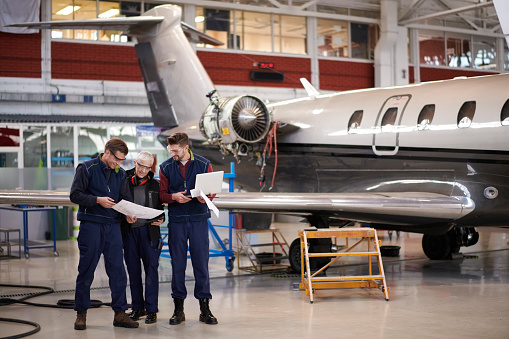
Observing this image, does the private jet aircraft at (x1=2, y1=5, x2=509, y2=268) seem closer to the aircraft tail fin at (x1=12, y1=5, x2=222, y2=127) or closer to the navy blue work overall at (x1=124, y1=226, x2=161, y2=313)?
the aircraft tail fin at (x1=12, y1=5, x2=222, y2=127)

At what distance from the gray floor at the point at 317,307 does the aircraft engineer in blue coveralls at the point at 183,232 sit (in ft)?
0.82

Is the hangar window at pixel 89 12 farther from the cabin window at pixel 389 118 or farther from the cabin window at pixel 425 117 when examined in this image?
the cabin window at pixel 425 117

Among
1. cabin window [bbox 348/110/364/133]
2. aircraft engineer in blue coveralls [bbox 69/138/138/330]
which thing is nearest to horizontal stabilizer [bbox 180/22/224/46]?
cabin window [bbox 348/110/364/133]

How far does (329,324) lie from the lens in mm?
6820

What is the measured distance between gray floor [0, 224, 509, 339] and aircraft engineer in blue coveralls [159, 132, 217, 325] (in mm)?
250

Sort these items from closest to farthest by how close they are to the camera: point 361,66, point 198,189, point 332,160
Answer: point 198,189 → point 332,160 → point 361,66

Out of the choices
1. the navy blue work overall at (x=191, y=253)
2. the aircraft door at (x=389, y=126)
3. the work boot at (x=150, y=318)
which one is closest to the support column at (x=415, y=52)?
the aircraft door at (x=389, y=126)

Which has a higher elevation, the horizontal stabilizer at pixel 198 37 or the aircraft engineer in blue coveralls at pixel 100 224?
the horizontal stabilizer at pixel 198 37

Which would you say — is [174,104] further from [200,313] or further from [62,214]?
[200,313]

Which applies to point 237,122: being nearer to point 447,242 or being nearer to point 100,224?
point 447,242

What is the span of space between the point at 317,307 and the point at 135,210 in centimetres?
251

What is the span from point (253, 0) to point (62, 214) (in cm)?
1193

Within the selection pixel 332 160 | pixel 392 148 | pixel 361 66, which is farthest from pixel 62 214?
pixel 361 66

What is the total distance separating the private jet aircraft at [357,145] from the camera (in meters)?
9.24
